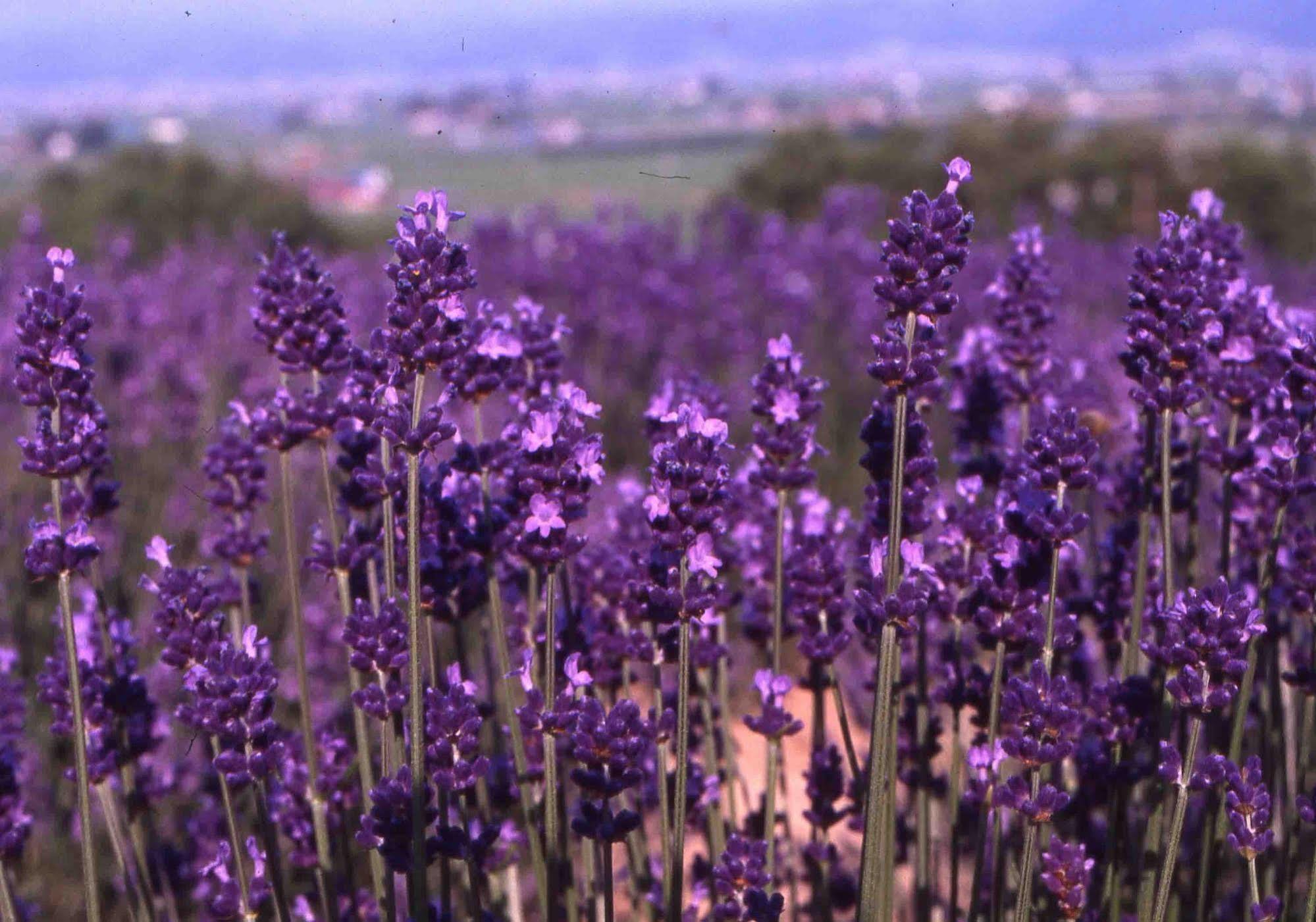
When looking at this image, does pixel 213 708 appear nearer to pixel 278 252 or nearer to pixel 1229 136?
pixel 278 252

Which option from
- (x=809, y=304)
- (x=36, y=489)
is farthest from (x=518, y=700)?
(x=809, y=304)

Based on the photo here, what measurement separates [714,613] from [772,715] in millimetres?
276

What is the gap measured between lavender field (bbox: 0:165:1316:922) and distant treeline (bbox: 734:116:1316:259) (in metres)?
16.1

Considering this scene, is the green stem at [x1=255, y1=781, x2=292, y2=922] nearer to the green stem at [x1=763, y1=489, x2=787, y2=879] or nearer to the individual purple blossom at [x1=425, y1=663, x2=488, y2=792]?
the individual purple blossom at [x1=425, y1=663, x2=488, y2=792]

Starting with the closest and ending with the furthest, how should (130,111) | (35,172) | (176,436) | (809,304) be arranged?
(176,436), (809,304), (35,172), (130,111)

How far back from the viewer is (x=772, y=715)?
2523 millimetres

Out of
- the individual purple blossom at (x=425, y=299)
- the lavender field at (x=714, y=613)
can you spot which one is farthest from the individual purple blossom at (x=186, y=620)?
the individual purple blossom at (x=425, y=299)

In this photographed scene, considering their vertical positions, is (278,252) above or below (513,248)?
above

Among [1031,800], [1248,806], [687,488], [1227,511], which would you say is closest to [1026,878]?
[1031,800]

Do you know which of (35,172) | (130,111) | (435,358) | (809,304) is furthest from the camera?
(130,111)

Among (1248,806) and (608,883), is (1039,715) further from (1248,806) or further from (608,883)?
(608,883)

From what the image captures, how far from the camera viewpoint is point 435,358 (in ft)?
6.77

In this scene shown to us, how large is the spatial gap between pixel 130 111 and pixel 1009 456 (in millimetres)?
21721

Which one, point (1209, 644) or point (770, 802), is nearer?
point (1209, 644)
